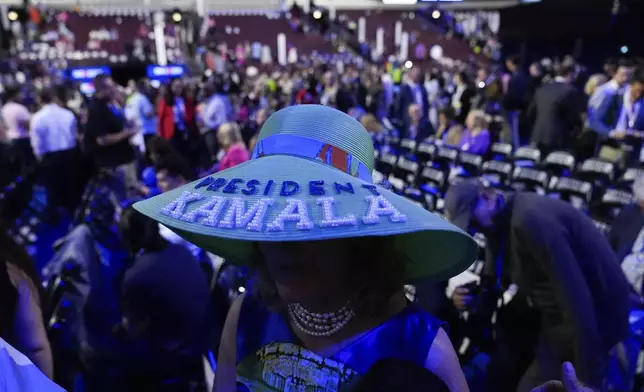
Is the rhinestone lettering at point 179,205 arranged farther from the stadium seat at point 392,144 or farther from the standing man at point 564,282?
the stadium seat at point 392,144

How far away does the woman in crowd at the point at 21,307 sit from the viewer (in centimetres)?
145

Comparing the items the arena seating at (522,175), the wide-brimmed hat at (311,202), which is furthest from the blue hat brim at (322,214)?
the arena seating at (522,175)

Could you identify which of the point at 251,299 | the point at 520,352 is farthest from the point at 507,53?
the point at 251,299

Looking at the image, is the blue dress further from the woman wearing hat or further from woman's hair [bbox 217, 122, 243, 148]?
Answer: woman's hair [bbox 217, 122, 243, 148]

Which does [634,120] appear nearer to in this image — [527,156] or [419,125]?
[527,156]

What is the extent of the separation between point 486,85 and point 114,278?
301 inches

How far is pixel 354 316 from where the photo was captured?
0.93 m

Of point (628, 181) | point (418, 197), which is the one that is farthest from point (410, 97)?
point (628, 181)

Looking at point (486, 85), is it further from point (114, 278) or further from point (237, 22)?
point (237, 22)

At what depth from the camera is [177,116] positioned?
8117 mm

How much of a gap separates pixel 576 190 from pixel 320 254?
12.9 feet

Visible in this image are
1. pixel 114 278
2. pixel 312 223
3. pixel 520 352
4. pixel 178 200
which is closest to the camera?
pixel 312 223

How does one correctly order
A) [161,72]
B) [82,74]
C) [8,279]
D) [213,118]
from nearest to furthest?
1. [8,279]
2. [213,118]
3. [82,74]
4. [161,72]

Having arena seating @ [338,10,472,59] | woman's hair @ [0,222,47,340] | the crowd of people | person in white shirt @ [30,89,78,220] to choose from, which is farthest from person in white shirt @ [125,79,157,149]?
arena seating @ [338,10,472,59]
